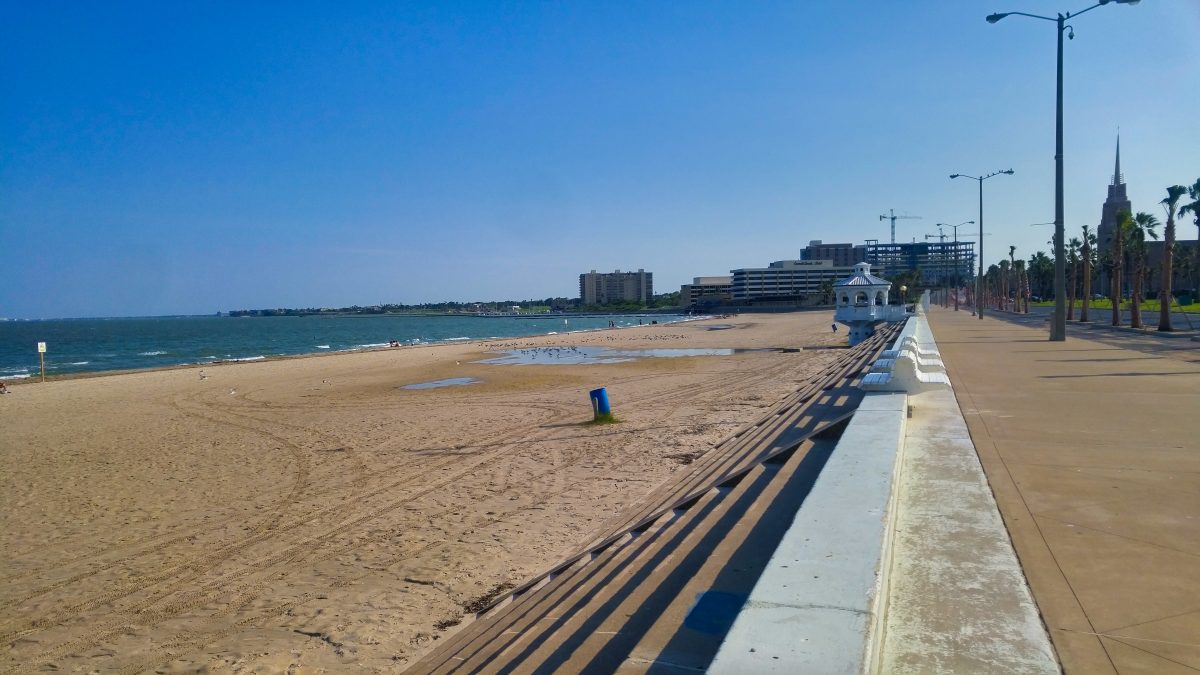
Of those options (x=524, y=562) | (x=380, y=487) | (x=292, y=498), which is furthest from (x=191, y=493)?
(x=524, y=562)

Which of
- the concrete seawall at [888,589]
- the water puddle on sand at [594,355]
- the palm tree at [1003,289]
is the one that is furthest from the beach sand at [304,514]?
the palm tree at [1003,289]

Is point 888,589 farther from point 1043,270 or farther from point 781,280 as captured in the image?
point 781,280

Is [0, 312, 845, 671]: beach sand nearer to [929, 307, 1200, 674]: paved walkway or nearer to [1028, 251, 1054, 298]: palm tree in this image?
[929, 307, 1200, 674]: paved walkway

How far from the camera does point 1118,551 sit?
4.07 meters

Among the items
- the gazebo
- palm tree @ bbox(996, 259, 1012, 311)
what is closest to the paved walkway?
the gazebo

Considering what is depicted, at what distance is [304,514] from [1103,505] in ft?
28.1

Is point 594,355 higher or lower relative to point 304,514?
lower

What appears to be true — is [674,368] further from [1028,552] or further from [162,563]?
[1028,552]

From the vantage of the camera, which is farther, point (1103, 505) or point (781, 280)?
point (781, 280)

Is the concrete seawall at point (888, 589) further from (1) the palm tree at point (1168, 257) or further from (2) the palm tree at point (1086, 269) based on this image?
(2) the palm tree at point (1086, 269)

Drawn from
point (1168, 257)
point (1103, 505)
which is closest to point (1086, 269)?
point (1168, 257)

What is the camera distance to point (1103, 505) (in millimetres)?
4926

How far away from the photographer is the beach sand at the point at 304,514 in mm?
6098

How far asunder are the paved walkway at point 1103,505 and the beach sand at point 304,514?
415cm
